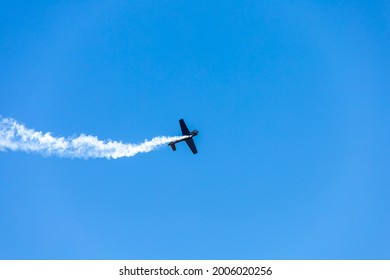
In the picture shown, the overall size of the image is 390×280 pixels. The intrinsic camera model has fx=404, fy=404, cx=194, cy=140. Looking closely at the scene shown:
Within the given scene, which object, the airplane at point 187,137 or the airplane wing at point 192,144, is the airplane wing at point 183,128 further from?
the airplane wing at point 192,144

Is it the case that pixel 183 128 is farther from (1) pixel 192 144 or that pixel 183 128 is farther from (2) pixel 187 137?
(1) pixel 192 144

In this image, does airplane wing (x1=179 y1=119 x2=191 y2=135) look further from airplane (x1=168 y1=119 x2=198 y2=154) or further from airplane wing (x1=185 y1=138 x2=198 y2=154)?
airplane wing (x1=185 y1=138 x2=198 y2=154)

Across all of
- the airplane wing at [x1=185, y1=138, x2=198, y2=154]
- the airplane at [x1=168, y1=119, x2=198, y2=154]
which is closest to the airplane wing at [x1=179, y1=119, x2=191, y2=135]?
the airplane at [x1=168, y1=119, x2=198, y2=154]

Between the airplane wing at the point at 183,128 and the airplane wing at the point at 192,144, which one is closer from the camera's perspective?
the airplane wing at the point at 183,128

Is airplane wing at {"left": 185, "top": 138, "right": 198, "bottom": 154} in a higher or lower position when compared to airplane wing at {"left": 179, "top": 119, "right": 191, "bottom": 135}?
lower

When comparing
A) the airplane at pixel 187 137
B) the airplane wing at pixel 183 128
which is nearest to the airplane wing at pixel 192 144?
the airplane at pixel 187 137

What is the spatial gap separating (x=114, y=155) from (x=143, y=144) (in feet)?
15.2

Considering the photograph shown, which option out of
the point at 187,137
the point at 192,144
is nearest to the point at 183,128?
the point at 187,137

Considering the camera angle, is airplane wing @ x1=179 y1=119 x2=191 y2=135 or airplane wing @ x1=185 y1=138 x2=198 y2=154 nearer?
airplane wing @ x1=179 y1=119 x2=191 y2=135

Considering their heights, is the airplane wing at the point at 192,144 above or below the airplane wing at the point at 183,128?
below
